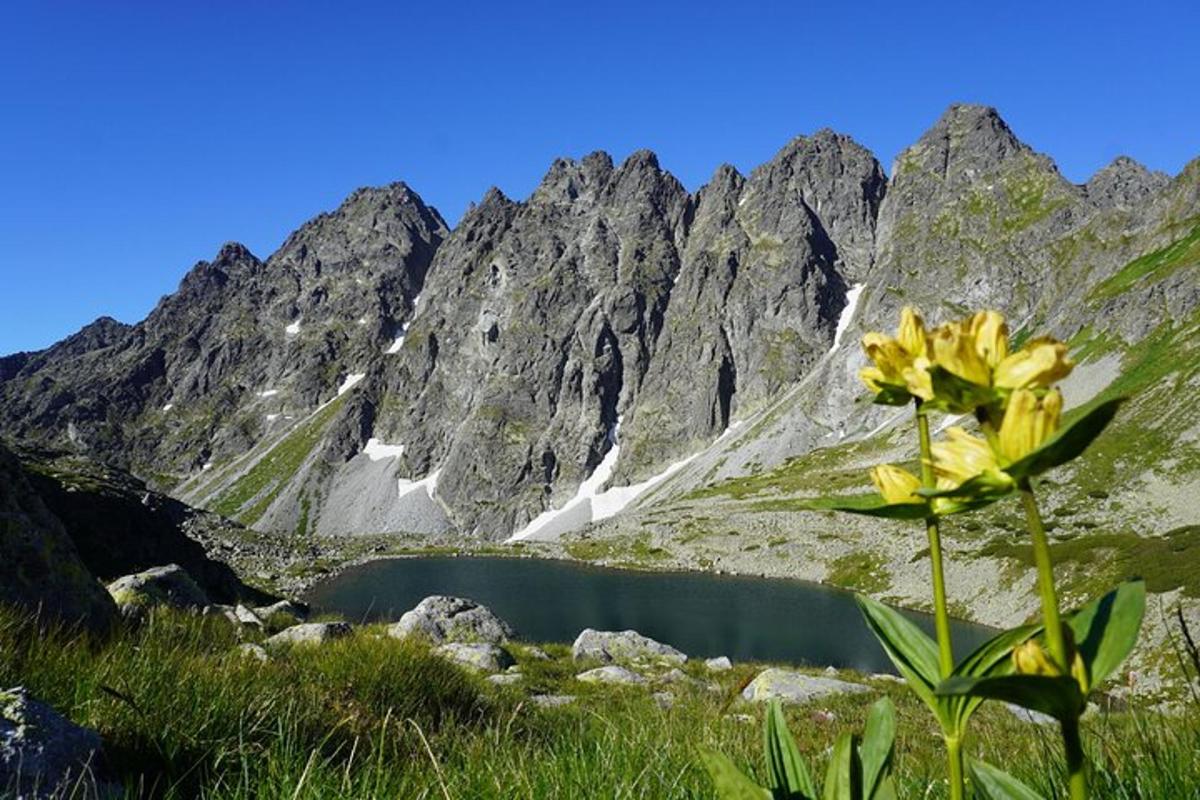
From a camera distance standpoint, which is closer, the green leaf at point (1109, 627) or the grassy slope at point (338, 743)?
the green leaf at point (1109, 627)

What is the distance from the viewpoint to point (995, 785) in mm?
1974

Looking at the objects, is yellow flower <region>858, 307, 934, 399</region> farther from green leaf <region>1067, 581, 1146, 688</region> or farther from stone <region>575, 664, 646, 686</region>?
stone <region>575, 664, 646, 686</region>

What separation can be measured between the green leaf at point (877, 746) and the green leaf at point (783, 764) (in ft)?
0.60

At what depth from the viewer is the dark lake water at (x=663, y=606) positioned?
63.3m

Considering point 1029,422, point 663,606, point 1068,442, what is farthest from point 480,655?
point 663,606

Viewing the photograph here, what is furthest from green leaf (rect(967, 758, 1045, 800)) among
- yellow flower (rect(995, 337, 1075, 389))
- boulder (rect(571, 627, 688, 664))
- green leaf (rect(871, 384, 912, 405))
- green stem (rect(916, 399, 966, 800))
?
boulder (rect(571, 627, 688, 664))

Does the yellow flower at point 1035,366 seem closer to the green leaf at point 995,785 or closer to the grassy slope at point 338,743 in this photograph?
the green leaf at point 995,785

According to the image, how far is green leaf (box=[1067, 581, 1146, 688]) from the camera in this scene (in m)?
1.56

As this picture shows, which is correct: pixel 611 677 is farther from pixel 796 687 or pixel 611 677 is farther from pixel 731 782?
pixel 731 782

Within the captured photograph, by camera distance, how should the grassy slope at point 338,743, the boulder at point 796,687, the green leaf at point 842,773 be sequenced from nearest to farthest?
the green leaf at point 842,773 → the grassy slope at point 338,743 → the boulder at point 796,687

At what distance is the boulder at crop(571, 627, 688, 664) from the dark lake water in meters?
21.4

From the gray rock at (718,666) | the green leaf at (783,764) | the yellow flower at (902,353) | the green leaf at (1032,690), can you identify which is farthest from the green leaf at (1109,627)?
the gray rock at (718,666)

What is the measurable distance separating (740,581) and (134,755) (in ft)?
334

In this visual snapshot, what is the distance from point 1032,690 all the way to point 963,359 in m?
0.69
